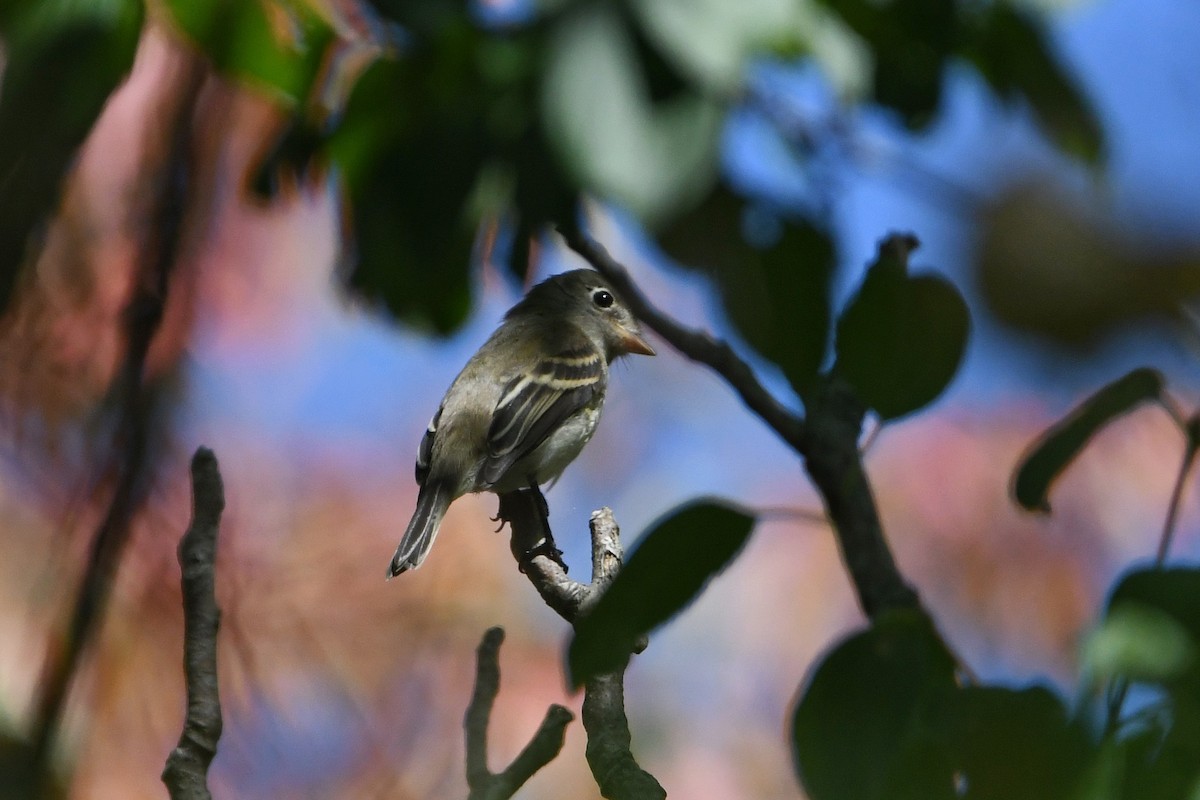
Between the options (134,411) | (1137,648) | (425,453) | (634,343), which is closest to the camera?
(1137,648)

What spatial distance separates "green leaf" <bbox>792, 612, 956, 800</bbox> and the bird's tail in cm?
169

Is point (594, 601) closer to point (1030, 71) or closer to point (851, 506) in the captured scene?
point (851, 506)

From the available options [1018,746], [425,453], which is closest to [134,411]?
[1018,746]

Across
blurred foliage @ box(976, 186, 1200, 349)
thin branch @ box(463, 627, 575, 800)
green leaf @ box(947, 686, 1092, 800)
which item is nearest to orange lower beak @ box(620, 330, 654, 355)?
thin branch @ box(463, 627, 575, 800)

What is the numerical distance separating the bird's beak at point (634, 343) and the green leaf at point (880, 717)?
10.4ft

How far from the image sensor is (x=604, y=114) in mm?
773

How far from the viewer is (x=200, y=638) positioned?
1174 millimetres

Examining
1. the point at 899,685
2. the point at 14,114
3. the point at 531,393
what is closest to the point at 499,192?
the point at 14,114

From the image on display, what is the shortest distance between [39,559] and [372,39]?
0.65 metres

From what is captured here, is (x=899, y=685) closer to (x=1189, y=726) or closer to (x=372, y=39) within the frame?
(x=1189, y=726)

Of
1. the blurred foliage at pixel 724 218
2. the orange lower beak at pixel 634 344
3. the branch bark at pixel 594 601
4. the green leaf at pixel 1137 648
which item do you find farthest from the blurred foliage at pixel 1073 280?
the orange lower beak at pixel 634 344

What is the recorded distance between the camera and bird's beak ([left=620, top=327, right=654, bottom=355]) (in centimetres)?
384

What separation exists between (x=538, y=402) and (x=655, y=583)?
257 centimetres

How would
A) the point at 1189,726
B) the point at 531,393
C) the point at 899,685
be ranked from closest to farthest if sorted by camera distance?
the point at 1189,726
the point at 899,685
the point at 531,393
